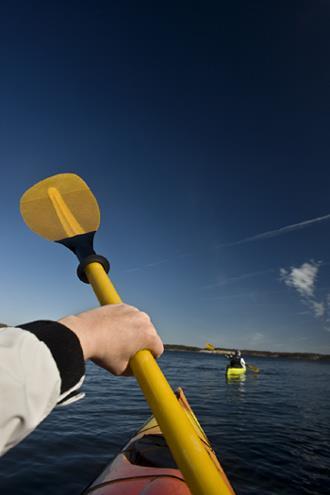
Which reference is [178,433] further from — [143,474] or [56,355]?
[143,474]

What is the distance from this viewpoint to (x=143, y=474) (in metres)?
3.91

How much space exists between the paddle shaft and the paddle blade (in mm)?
1056

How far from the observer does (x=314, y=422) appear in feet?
46.2

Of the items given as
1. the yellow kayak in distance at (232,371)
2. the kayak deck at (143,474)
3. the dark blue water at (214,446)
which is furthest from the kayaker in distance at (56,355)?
the yellow kayak in distance at (232,371)

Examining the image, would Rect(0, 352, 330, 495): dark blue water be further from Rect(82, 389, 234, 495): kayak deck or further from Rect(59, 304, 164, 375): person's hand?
Rect(59, 304, 164, 375): person's hand

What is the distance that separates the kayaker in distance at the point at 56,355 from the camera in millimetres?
658

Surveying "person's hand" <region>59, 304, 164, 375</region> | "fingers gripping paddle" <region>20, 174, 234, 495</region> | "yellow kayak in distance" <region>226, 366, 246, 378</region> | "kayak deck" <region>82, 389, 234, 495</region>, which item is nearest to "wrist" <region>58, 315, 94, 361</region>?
"person's hand" <region>59, 304, 164, 375</region>

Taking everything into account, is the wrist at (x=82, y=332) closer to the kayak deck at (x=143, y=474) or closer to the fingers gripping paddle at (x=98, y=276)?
the fingers gripping paddle at (x=98, y=276)

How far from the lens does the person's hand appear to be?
926 millimetres

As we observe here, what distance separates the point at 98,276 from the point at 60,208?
819 millimetres

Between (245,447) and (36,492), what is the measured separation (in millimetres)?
5850

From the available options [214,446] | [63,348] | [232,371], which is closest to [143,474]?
[63,348]

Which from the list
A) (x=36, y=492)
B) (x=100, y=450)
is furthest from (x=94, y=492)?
(x=100, y=450)

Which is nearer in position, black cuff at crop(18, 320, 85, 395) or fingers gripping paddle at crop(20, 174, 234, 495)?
black cuff at crop(18, 320, 85, 395)
